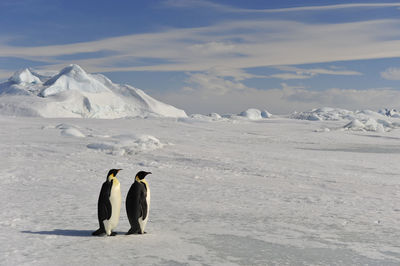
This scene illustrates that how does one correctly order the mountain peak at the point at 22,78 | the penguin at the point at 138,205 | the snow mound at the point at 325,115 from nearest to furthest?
the penguin at the point at 138,205 < the snow mound at the point at 325,115 < the mountain peak at the point at 22,78

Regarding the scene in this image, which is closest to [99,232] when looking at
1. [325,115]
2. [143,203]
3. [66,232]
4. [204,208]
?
[66,232]

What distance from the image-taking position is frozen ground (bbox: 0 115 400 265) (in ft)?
14.7

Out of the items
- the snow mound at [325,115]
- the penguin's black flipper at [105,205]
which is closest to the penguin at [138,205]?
the penguin's black flipper at [105,205]

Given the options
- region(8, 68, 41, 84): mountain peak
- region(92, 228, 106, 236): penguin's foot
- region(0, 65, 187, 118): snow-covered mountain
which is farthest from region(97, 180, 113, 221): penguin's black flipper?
region(8, 68, 41, 84): mountain peak

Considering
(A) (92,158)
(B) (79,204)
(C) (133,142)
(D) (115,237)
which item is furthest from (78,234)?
(C) (133,142)

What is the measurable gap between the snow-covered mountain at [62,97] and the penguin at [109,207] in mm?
59585

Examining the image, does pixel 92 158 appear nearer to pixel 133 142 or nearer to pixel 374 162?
pixel 133 142

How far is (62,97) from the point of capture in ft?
242

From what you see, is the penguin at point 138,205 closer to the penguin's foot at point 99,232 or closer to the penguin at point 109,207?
the penguin at point 109,207

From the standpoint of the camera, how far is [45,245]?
181 inches

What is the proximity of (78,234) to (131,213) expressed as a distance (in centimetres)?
66

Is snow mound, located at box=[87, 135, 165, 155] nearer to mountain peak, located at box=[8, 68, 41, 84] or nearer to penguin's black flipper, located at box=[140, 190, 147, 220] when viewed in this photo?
penguin's black flipper, located at box=[140, 190, 147, 220]

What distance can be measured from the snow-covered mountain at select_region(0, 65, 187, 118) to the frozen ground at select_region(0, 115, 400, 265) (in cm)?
5324

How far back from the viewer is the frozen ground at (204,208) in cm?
448
